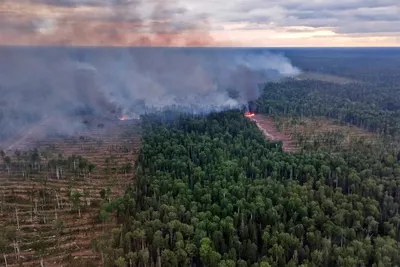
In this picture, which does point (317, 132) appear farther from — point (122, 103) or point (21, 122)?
point (21, 122)

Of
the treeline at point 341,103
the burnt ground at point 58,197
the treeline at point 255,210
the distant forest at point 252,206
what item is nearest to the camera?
the treeline at point 255,210

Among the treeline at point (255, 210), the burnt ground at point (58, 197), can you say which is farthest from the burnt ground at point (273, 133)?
the burnt ground at point (58, 197)

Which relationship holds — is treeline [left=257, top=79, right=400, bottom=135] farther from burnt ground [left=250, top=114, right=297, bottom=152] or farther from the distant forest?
the distant forest

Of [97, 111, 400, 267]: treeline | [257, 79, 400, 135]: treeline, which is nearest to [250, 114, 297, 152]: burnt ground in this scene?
[257, 79, 400, 135]: treeline

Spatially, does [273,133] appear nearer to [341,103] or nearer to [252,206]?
[341,103]

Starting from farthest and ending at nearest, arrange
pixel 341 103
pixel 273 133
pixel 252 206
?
pixel 341 103
pixel 273 133
pixel 252 206

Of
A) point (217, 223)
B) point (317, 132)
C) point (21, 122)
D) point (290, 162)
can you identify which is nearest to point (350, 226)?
point (217, 223)

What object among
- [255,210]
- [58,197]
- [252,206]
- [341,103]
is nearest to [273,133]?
[341,103]

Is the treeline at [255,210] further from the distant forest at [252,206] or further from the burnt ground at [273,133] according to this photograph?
the burnt ground at [273,133]
